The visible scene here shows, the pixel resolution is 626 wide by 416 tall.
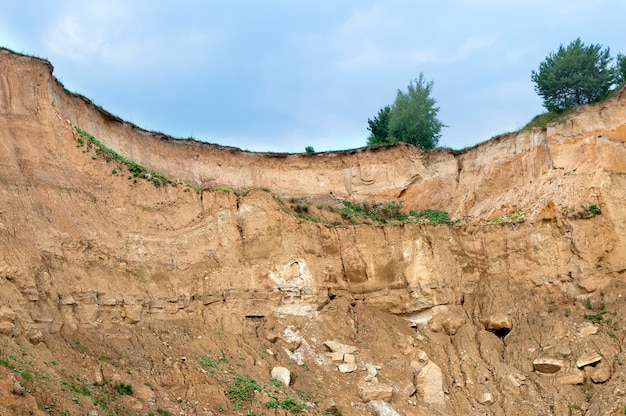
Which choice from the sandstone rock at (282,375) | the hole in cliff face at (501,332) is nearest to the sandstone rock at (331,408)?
the sandstone rock at (282,375)

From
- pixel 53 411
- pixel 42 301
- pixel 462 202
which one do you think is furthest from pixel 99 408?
pixel 462 202

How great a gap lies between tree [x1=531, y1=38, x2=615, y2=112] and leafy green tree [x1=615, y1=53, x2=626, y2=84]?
0.89ft

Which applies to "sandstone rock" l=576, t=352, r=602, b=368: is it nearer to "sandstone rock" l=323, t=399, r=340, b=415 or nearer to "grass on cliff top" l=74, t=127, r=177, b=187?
"sandstone rock" l=323, t=399, r=340, b=415

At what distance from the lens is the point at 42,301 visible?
1884cm

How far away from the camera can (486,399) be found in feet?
74.7

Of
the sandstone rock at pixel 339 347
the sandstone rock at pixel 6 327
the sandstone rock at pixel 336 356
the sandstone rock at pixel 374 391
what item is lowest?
the sandstone rock at pixel 374 391

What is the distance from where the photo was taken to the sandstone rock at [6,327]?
16764 millimetres

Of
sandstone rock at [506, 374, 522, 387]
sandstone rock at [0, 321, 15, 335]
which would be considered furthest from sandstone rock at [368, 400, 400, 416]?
sandstone rock at [0, 321, 15, 335]

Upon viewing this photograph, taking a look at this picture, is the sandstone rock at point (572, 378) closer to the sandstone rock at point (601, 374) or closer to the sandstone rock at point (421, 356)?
the sandstone rock at point (601, 374)

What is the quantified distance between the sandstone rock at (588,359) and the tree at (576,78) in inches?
571

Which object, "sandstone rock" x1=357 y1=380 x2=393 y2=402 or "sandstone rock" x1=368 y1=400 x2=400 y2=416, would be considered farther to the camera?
"sandstone rock" x1=357 y1=380 x2=393 y2=402

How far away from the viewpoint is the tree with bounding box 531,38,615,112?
3350 cm

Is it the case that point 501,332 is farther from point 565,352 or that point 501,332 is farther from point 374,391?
point 374,391

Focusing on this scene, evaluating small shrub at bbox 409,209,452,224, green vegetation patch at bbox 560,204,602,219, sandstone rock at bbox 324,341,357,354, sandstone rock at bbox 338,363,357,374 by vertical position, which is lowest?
sandstone rock at bbox 338,363,357,374
